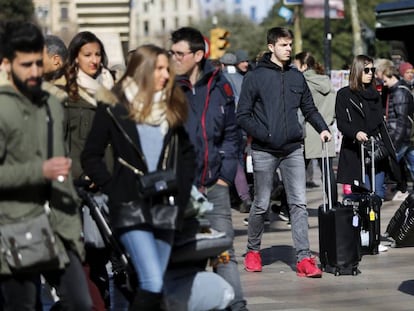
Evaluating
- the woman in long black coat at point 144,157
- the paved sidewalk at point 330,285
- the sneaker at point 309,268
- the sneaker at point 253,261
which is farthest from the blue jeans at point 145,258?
the sneaker at point 253,261

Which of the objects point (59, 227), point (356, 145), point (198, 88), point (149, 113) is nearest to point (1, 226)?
point (59, 227)

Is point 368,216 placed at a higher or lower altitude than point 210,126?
lower

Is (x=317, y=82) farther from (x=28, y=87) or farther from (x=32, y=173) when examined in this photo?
(x=32, y=173)

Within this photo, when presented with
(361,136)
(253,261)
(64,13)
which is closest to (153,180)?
(253,261)

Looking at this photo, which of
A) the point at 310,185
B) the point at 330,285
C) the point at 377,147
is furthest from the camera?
the point at 310,185

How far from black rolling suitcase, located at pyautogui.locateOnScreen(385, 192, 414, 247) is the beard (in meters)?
5.16

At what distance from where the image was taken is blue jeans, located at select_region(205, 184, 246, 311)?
8.60 m

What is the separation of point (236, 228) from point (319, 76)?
2.14 m

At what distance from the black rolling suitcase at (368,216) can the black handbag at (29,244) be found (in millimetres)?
5747

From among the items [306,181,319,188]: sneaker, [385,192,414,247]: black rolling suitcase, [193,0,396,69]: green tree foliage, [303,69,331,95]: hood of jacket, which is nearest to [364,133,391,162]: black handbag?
[385,192,414,247]: black rolling suitcase

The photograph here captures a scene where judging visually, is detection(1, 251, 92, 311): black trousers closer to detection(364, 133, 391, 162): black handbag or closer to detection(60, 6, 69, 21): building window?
detection(364, 133, 391, 162): black handbag

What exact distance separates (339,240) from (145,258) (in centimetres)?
439

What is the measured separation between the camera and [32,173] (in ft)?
Answer: 21.1

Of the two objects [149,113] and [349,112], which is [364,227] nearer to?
[349,112]
